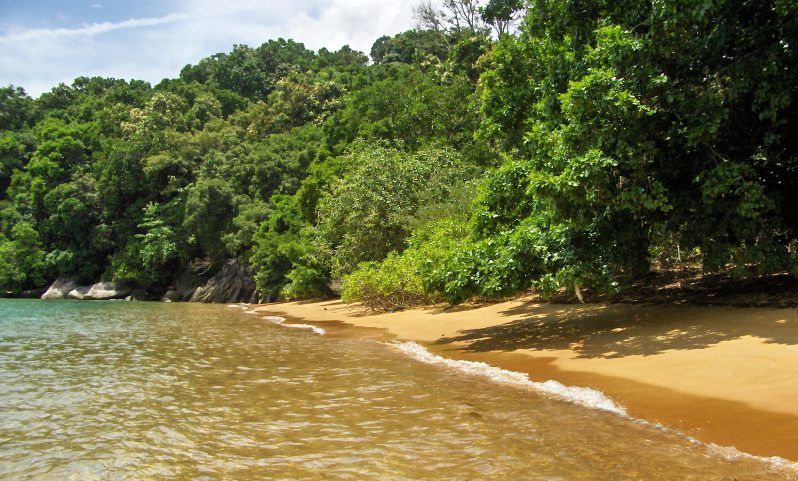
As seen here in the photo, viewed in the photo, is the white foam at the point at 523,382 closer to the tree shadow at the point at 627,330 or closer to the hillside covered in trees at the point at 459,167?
the tree shadow at the point at 627,330

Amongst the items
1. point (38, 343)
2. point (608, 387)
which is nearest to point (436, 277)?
point (608, 387)

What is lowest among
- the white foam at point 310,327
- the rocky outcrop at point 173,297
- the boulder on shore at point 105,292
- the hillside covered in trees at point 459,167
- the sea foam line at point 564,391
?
the sea foam line at point 564,391

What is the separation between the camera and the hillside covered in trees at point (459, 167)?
9.33 meters

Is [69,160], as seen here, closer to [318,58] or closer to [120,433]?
[318,58]

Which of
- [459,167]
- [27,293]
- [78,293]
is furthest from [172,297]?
[459,167]

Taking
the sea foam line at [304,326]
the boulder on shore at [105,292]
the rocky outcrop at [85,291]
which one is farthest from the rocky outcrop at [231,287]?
the sea foam line at [304,326]

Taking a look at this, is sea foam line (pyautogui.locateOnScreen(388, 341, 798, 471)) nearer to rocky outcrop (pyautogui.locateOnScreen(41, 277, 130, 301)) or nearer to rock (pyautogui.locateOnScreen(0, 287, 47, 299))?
rocky outcrop (pyautogui.locateOnScreen(41, 277, 130, 301))

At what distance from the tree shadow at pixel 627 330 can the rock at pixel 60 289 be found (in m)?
46.7

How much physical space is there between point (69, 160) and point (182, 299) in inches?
776

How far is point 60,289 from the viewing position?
48.3 m

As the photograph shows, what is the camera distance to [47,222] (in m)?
49.3

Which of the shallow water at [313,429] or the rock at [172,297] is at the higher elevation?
the rock at [172,297]

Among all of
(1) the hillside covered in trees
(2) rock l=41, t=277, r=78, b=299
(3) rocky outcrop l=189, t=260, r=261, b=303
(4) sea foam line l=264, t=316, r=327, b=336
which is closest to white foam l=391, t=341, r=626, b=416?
(1) the hillside covered in trees

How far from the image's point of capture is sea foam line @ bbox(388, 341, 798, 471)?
4.49 metres
